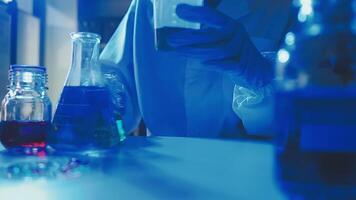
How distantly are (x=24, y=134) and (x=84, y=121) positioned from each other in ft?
0.25

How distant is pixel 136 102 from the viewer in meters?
1.07

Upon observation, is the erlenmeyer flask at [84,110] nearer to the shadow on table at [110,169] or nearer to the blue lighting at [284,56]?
the shadow on table at [110,169]

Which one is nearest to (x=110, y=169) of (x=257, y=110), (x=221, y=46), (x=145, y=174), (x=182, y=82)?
(x=145, y=174)

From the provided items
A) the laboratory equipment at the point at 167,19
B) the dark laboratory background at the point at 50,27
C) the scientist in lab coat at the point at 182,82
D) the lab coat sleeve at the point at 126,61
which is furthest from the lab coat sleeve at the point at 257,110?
the dark laboratory background at the point at 50,27

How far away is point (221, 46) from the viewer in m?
0.62

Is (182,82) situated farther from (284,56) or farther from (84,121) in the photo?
(284,56)

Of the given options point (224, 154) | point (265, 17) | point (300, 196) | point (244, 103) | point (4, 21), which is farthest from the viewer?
point (4, 21)

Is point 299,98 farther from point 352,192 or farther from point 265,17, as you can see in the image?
point 265,17

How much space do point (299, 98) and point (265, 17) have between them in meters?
0.73

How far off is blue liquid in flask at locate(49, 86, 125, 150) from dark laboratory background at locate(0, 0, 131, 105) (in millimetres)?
1650

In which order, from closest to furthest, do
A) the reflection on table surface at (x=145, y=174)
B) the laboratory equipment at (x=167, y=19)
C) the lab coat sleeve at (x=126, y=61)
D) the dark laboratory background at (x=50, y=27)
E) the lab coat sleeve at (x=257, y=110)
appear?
the reflection on table surface at (x=145, y=174), the laboratory equipment at (x=167, y=19), the lab coat sleeve at (x=257, y=110), the lab coat sleeve at (x=126, y=61), the dark laboratory background at (x=50, y=27)

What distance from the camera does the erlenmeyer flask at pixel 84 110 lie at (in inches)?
17.9

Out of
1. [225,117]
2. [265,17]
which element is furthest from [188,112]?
[265,17]

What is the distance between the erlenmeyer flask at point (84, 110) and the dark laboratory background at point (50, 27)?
5.30 feet
